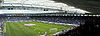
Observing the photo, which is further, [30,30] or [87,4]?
[87,4]

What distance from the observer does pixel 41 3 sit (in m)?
60.5

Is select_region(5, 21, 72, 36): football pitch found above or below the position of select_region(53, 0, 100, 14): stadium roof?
below

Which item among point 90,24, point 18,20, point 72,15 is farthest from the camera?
point 18,20

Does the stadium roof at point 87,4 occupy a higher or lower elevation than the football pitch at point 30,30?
higher

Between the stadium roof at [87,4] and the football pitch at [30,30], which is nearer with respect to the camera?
the football pitch at [30,30]

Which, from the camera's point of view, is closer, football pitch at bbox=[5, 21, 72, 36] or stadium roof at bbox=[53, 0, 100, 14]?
football pitch at bbox=[5, 21, 72, 36]

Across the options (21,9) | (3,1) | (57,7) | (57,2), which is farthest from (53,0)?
(3,1)

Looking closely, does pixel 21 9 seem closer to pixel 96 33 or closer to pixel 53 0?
pixel 53 0

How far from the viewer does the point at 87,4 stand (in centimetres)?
4247

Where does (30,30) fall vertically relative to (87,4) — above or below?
below

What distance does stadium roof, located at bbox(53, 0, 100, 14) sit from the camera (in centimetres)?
3672

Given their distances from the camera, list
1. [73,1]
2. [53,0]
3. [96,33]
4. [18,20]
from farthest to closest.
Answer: [53,0] < [73,1] < [18,20] < [96,33]

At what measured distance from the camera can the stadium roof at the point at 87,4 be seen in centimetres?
3672

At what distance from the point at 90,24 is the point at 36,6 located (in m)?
45.2
